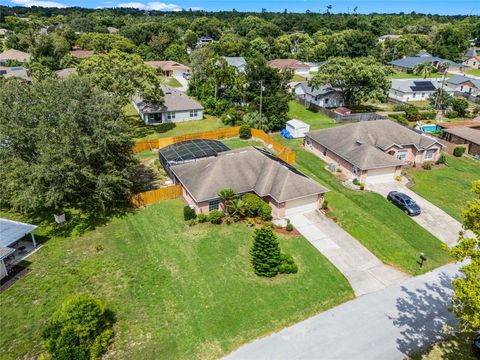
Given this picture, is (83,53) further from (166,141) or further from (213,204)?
(213,204)

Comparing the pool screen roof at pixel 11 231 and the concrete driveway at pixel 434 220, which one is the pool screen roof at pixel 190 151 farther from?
the concrete driveway at pixel 434 220

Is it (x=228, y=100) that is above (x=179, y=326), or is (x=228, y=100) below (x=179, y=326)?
above

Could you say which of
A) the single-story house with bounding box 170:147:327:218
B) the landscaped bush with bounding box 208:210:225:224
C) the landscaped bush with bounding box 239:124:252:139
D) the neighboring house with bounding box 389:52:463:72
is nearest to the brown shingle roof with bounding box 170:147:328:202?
the single-story house with bounding box 170:147:327:218

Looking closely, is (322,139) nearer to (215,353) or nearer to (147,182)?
(147,182)

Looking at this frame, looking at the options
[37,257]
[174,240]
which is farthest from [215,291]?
[37,257]

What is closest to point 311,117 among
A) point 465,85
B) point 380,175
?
point 380,175

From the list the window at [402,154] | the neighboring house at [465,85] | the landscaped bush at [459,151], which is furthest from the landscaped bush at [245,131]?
the neighboring house at [465,85]
